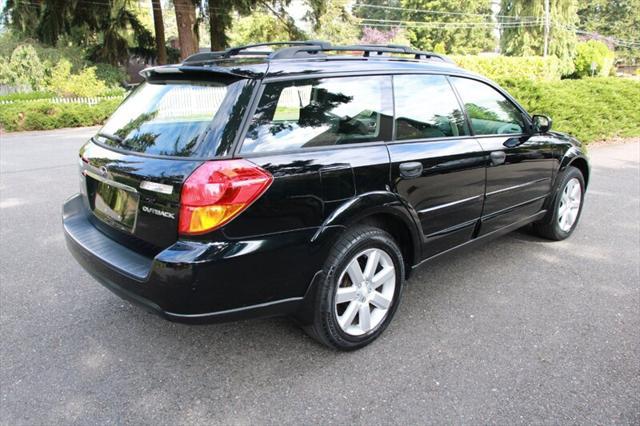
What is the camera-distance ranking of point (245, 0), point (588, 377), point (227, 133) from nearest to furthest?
point (227, 133) < point (588, 377) < point (245, 0)

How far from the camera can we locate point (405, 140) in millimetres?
3098

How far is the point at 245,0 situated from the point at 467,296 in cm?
2057

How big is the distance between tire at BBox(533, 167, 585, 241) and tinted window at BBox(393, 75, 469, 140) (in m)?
1.64

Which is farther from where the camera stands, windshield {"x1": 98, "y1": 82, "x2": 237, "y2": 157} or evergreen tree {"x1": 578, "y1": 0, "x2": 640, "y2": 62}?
evergreen tree {"x1": 578, "y1": 0, "x2": 640, "y2": 62}

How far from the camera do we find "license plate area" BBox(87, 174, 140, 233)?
2596 mm

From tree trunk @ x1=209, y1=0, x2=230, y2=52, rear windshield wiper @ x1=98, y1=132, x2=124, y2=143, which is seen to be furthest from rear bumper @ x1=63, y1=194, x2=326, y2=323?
tree trunk @ x1=209, y1=0, x2=230, y2=52

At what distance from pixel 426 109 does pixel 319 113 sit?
0.91 m

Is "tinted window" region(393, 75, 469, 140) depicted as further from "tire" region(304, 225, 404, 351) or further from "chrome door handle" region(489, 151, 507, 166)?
"tire" region(304, 225, 404, 351)

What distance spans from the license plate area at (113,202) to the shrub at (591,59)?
1795 inches

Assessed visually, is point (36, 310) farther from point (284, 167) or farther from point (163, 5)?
point (163, 5)

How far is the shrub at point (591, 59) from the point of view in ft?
133

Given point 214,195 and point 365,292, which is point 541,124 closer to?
point 365,292

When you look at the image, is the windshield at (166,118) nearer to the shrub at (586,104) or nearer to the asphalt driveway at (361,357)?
the asphalt driveway at (361,357)

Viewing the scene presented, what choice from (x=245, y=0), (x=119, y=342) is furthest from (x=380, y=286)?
(x=245, y=0)
